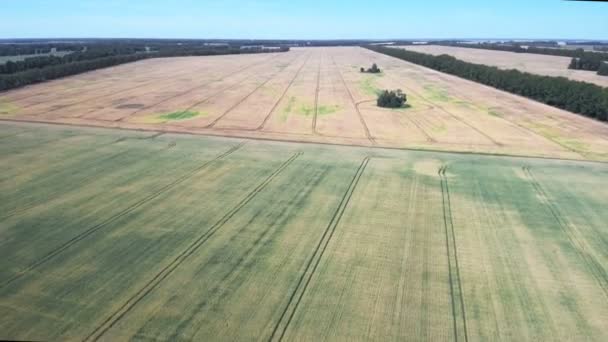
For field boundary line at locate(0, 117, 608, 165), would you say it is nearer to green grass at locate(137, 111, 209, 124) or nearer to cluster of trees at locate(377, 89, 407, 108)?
green grass at locate(137, 111, 209, 124)

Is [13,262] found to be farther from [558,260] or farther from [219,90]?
[219,90]

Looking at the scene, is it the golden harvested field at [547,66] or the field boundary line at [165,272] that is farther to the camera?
the golden harvested field at [547,66]

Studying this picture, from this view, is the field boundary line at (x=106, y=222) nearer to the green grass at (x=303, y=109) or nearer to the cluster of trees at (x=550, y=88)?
the green grass at (x=303, y=109)

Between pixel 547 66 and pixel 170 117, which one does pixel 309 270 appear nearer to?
pixel 170 117

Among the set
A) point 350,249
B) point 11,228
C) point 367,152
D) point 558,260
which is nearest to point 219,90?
point 367,152

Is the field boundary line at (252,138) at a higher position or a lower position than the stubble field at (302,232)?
higher

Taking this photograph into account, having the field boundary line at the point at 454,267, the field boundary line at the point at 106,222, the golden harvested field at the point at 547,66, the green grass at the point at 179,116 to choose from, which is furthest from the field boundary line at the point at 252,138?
the golden harvested field at the point at 547,66
